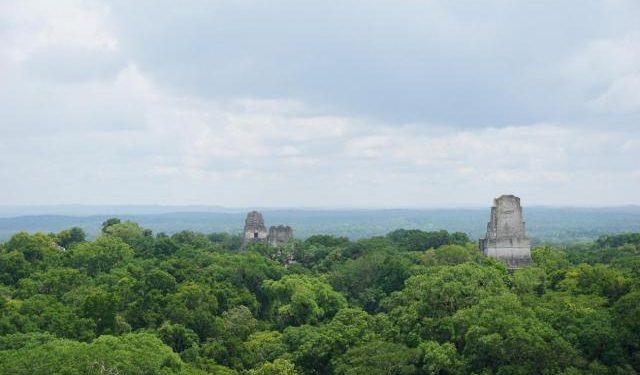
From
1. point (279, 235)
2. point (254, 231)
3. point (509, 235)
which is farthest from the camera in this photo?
point (254, 231)

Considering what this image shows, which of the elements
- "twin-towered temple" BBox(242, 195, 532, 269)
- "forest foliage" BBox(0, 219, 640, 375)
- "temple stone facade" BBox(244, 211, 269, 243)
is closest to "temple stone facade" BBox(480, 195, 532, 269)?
"twin-towered temple" BBox(242, 195, 532, 269)

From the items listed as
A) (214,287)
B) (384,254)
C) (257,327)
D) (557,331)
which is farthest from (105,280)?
(557,331)

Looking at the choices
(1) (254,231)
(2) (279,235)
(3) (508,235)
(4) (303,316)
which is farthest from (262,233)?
(4) (303,316)

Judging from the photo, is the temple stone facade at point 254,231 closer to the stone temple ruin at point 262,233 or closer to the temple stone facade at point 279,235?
the stone temple ruin at point 262,233

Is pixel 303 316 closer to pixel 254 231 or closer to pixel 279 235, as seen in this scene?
pixel 279 235

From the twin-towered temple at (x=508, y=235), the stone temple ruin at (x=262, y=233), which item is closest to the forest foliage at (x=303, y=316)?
the twin-towered temple at (x=508, y=235)

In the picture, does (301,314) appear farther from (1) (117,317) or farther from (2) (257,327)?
(1) (117,317)
